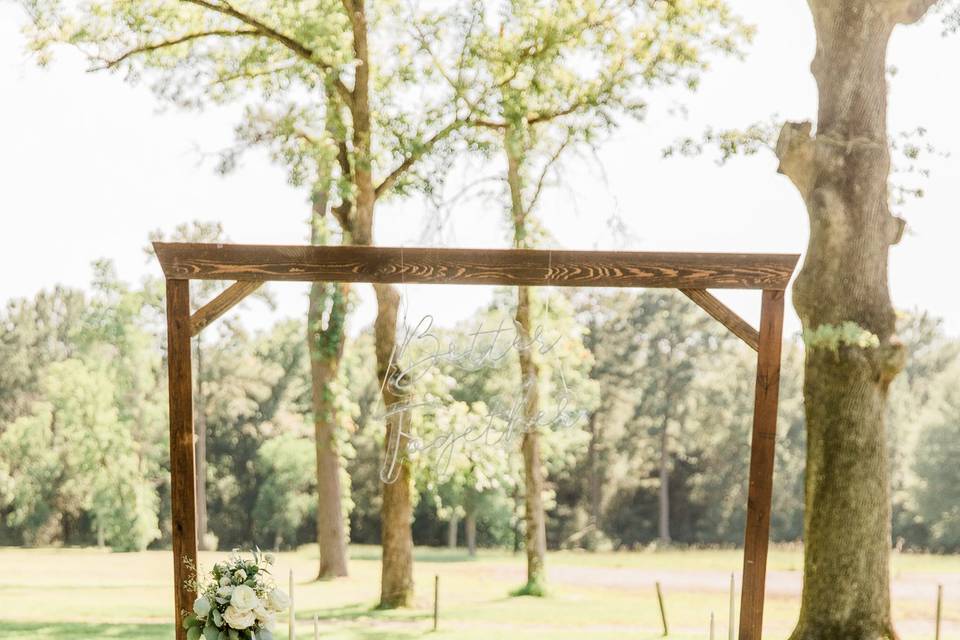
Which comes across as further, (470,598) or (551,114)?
(470,598)

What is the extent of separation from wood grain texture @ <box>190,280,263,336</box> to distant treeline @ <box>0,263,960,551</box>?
48.7 ft

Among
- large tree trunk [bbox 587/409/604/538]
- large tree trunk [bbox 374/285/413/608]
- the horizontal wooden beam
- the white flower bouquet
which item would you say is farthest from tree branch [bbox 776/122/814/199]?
large tree trunk [bbox 587/409/604/538]

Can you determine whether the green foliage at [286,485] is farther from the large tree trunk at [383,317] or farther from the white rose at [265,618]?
the white rose at [265,618]

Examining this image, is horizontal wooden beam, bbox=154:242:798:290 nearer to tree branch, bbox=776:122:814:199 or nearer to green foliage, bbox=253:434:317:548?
tree branch, bbox=776:122:814:199

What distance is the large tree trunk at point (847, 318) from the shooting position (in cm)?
845

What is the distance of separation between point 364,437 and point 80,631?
14.8 metres

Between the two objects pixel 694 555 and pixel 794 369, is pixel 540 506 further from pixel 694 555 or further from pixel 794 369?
pixel 794 369

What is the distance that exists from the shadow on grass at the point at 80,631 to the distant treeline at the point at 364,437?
11.2 meters

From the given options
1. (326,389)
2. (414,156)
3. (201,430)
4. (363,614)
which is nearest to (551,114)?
(414,156)

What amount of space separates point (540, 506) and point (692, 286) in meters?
8.40

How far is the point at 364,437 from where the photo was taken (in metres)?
26.2

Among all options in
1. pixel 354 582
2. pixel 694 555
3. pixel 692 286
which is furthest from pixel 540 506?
pixel 694 555

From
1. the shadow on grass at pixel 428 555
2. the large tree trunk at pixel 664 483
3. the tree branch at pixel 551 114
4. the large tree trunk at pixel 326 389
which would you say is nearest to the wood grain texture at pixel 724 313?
the tree branch at pixel 551 114

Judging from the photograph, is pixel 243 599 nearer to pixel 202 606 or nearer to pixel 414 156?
pixel 202 606
